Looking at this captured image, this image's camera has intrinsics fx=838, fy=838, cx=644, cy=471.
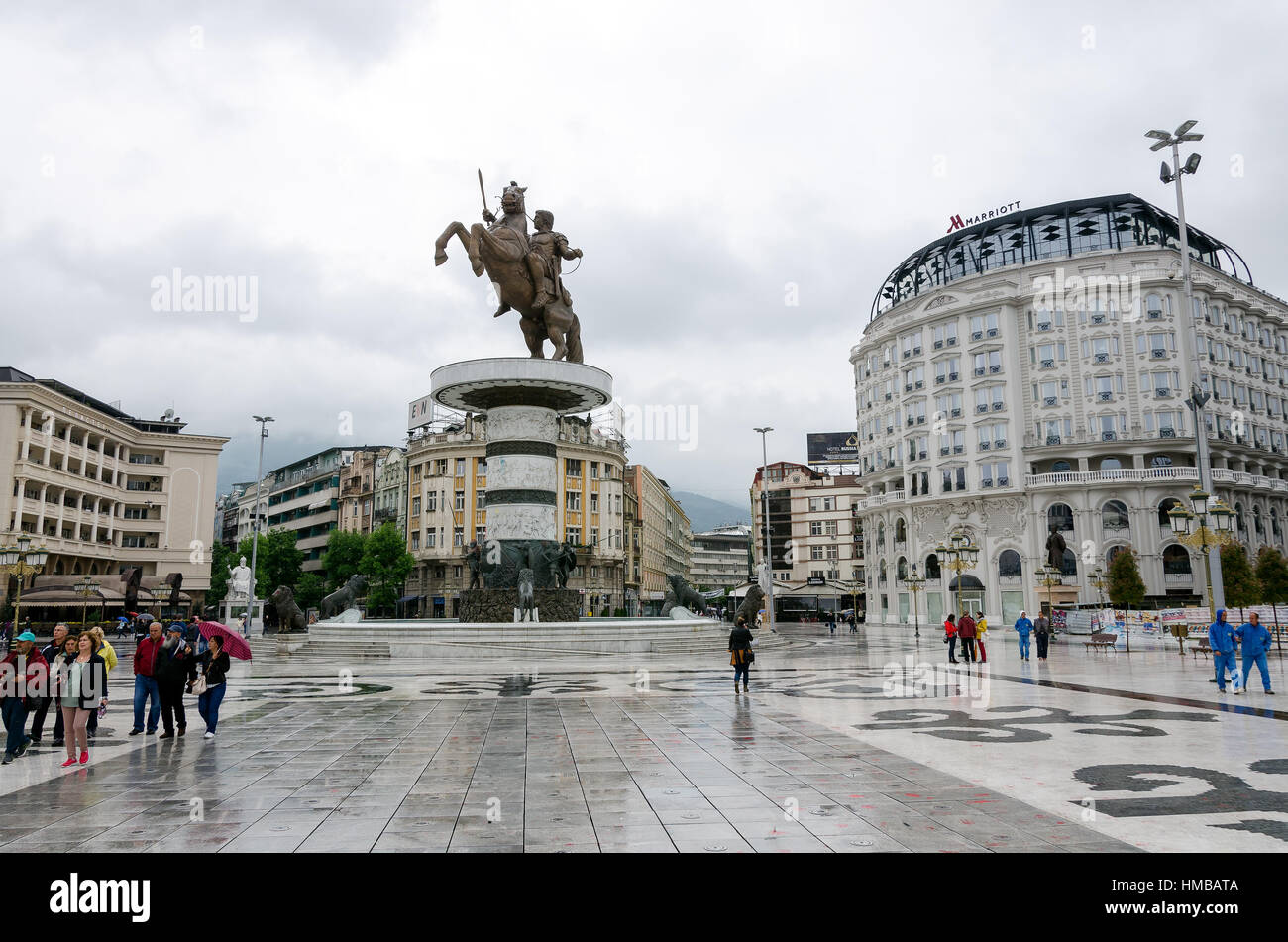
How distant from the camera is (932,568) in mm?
66938

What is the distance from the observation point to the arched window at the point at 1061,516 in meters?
60.8

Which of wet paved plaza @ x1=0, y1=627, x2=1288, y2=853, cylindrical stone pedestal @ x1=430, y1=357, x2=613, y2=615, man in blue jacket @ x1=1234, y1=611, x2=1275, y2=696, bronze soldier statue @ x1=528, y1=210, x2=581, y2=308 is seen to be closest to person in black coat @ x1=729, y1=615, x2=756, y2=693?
wet paved plaza @ x1=0, y1=627, x2=1288, y2=853

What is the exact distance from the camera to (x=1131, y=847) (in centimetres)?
595

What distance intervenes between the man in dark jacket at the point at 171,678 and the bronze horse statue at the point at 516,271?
792 inches

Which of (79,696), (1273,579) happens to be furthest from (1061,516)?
(79,696)

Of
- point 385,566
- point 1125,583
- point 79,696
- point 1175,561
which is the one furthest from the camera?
Answer: point 385,566

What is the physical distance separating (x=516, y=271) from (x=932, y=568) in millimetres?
47384

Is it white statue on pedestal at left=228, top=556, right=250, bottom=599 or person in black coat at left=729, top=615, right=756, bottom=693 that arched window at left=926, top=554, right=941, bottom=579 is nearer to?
white statue on pedestal at left=228, top=556, right=250, bottom=599

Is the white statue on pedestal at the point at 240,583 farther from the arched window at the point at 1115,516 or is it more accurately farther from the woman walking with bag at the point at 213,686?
the arched window at the point at 1115,516

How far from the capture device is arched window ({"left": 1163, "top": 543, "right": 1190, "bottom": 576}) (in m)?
57.3

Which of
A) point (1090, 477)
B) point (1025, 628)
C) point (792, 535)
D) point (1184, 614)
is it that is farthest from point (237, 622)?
point (792, 535)

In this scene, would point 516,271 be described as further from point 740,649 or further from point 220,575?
point 220,575

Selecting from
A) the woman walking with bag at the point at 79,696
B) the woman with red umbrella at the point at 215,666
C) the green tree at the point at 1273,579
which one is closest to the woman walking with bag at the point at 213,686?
the woman with red umbrella at the point at 215,666
